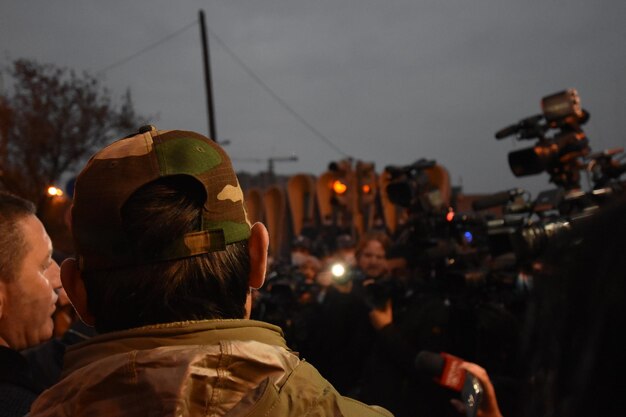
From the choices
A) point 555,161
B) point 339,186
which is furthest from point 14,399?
point 339,186

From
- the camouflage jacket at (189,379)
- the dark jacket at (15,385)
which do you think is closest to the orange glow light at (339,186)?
the dark jacket at (15,385)

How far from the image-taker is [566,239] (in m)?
0.89

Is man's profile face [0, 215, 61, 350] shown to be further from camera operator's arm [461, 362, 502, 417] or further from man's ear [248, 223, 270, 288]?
camera operator's arm [461, 362, 502, 417]

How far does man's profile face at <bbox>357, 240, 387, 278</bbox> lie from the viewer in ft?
17.0

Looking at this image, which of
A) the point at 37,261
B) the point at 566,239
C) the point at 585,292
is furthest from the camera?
the point at 37,261

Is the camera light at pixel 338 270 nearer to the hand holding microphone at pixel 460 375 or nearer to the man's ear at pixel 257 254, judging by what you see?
the hand holding microphone at pixel 460 375

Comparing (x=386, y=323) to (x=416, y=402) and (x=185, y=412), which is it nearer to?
(x=416, y=402)

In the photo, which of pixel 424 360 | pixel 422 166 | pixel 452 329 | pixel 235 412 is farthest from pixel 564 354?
pixel 422 166

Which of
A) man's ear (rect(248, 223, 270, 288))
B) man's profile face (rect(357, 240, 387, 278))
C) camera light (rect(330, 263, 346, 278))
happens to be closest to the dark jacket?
man's ear (rect(248, 223, 270, 288))

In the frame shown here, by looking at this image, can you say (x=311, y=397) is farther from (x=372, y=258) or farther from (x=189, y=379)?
(x=372, y=258)

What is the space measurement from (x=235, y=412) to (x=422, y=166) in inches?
148

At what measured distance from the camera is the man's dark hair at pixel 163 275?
48.8 inches

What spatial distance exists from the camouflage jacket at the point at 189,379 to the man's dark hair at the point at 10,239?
48.6 inches

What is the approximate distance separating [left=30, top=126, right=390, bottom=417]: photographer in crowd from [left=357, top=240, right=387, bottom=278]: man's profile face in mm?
3867
